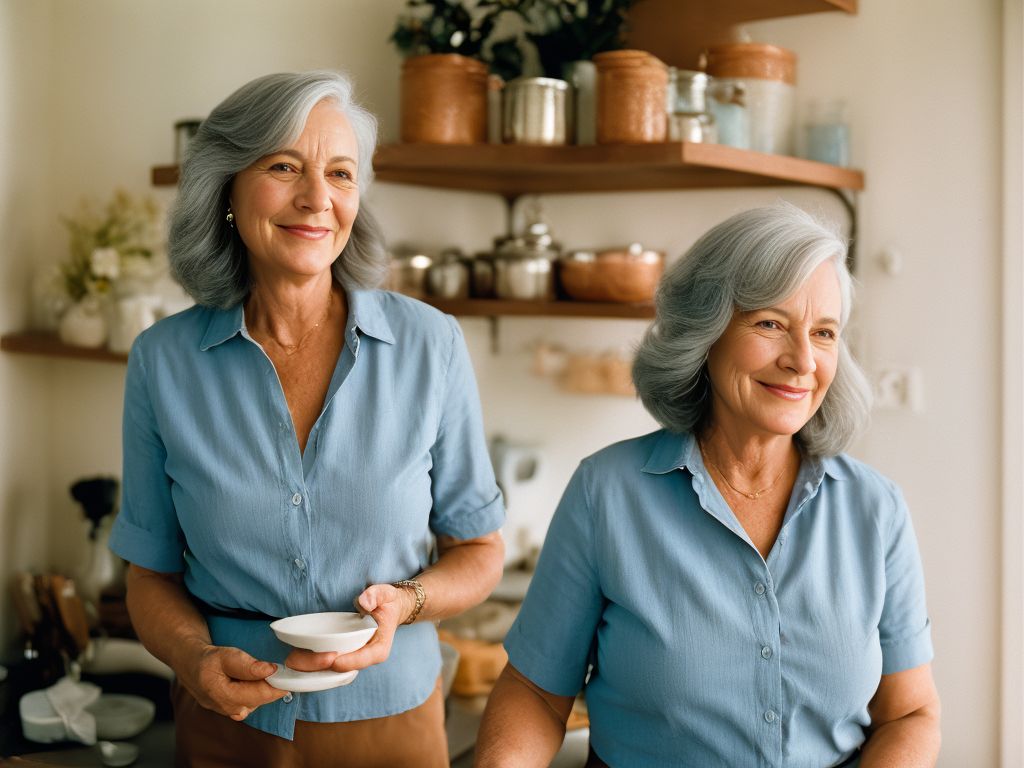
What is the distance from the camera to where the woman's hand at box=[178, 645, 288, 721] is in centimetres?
134

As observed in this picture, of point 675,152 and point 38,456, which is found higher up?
point 675,152

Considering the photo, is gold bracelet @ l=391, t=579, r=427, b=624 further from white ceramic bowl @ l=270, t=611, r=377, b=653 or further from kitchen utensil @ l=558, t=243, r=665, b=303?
kitchen utensil @ l=558, t=243, r=665, b=303

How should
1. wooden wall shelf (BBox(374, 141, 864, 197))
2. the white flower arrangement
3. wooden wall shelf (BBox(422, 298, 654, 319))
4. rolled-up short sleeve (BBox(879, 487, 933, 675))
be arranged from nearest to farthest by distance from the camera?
rolled-up short sleeve (BBox(879, 487, 933, 675)), wooden wall shelf (BBox(374, 141, 864, 197)), wooden wall shelf (BBox(422, 298, 654, 319)), the white flower arrangement

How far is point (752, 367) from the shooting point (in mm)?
1365

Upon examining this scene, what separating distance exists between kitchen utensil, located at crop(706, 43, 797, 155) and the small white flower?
136cm

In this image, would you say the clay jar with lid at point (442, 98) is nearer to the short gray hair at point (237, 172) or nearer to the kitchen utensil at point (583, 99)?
the kitchen utensil at point (583, 99)

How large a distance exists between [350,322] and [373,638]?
41 centimetres

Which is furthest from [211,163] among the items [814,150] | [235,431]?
[814,150]

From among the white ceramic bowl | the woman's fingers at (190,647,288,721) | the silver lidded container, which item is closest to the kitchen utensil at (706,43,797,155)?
the silver lidded container

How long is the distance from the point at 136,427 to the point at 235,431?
6.0 inches

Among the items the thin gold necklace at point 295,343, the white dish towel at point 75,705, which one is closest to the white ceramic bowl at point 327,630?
the thin gold necklace at point 295,343

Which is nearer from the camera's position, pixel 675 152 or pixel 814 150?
pixel 675 152

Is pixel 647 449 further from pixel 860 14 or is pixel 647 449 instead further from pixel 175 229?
pixel 860 14

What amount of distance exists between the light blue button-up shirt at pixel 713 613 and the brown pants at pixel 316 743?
0.20 metres
